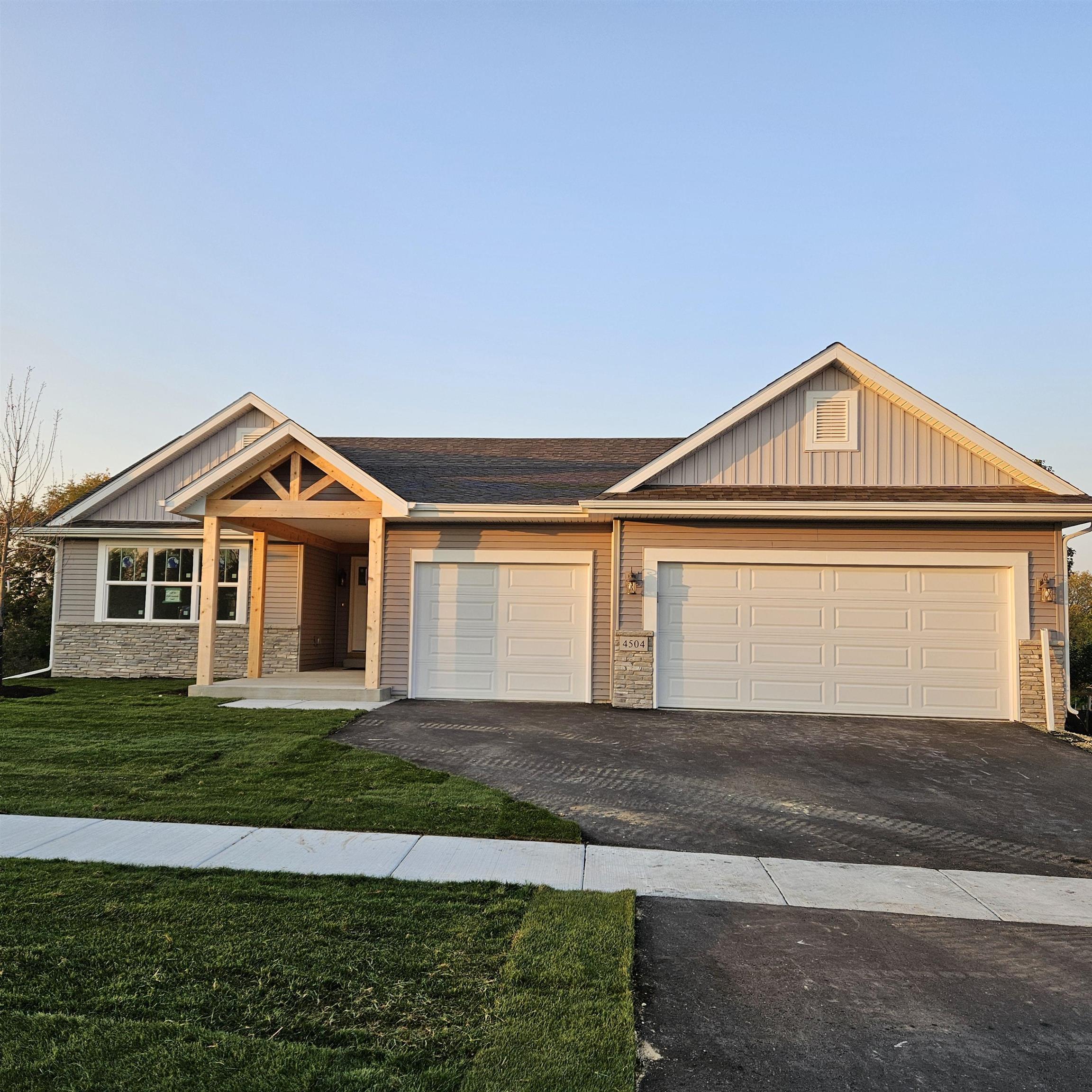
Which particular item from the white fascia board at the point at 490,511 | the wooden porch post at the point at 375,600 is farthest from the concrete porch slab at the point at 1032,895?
the wooden porch post at the point at 375,600

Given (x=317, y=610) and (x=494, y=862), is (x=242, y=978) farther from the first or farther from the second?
(x=317, y=610)

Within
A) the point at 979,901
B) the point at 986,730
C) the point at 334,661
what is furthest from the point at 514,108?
the point at 979,901

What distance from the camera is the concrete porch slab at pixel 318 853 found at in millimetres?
4684

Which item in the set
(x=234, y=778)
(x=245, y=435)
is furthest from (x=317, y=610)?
(x=234, y=778)

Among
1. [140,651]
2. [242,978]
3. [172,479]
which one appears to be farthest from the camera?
[172,479]

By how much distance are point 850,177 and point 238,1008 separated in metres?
16.4

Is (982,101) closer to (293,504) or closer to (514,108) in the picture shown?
(514,108)

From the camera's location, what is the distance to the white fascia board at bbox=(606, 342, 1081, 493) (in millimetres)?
11031

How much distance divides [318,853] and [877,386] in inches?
409

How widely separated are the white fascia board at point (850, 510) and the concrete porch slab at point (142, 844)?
7184mm

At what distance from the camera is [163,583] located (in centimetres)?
1552

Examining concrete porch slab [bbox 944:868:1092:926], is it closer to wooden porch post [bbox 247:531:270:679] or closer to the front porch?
the front porch

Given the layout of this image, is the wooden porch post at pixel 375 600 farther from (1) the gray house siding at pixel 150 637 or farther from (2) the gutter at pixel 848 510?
(1) the gray house siding at pixel 150 637

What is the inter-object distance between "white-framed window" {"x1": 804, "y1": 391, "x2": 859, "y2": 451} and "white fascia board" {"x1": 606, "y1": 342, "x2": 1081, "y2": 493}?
38 cm
